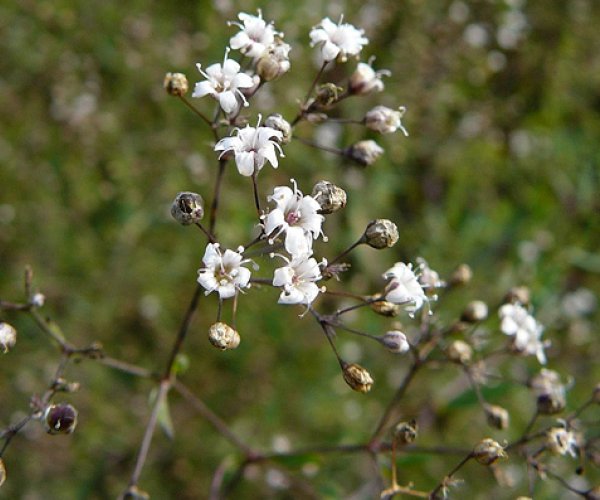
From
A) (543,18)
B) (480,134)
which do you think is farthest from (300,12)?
(543,18)

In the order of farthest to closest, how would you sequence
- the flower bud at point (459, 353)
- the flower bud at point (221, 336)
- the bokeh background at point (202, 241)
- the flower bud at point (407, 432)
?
the bokeh background at point (202, 241)
the flower bud at point (459, 353)
the flower bud at point (407, 432)
the flower bud at point (221, 336)

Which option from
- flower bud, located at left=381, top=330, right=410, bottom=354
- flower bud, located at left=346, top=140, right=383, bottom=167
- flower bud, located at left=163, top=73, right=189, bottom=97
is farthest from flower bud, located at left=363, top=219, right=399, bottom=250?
flower bud, located at left=163, top=73, right=189, bottom=97

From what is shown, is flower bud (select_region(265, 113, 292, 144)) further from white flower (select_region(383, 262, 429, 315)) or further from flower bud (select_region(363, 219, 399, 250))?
white flower (select_region(383, 262, 429, 315))

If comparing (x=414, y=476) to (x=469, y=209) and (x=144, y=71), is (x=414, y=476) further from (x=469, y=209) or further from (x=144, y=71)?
(x=144, y=71)

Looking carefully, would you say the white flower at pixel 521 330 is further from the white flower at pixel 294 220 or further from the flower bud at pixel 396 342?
the white flower at pixel 294 220

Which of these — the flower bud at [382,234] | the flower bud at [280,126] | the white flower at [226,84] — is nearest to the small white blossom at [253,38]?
the white flower at [226,84]
